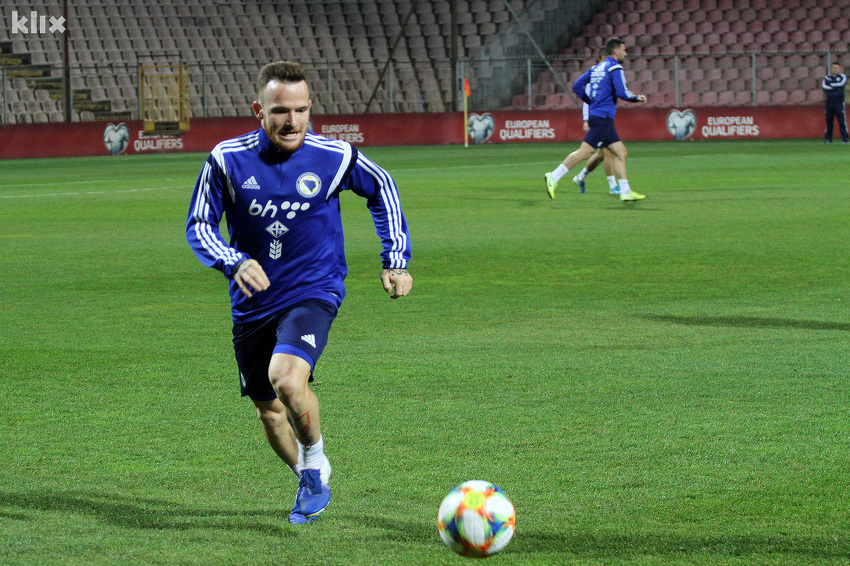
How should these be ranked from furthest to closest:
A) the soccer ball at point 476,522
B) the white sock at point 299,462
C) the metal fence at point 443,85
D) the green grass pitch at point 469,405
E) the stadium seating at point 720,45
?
the stadium seating at point 720,45
the metal fence at point 443,85
the white sock at point 299,462
the green grass pitch at point 469,405
the soccer ball at point 476,522

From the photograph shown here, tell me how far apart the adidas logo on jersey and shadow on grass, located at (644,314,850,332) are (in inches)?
184

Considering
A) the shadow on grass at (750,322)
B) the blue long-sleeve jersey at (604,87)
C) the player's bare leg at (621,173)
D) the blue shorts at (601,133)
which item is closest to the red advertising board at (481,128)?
the blue long-sleeve jersey at (604,87)

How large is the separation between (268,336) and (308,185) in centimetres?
59

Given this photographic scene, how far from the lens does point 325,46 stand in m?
45.9

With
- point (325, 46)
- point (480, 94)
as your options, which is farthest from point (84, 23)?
point (480, 94)

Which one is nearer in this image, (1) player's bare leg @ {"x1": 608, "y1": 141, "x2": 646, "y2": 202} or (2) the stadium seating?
(1) player's bare leg @ {"x1": 608, "y1": 141, "x2": 646, "y2": 202}

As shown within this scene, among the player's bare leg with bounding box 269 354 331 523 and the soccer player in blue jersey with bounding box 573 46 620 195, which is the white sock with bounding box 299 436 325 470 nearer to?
→ the player's bare leg with bounding box 269 354 331 523

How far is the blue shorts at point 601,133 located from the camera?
58.4 ft

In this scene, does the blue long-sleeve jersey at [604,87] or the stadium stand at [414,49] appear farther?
the stadium stand at [414,49]

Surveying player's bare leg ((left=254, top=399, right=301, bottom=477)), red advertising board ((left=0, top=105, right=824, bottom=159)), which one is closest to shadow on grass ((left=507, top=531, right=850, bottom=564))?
player's bare leg ((left=254, top=399, right=301, bottom=477))

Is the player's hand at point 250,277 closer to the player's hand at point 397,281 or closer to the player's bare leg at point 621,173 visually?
the player's hand at point 397,281

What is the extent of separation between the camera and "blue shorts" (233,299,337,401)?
4539mm

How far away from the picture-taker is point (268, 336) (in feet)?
15.3

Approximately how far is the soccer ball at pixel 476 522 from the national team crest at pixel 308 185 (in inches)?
50.4
